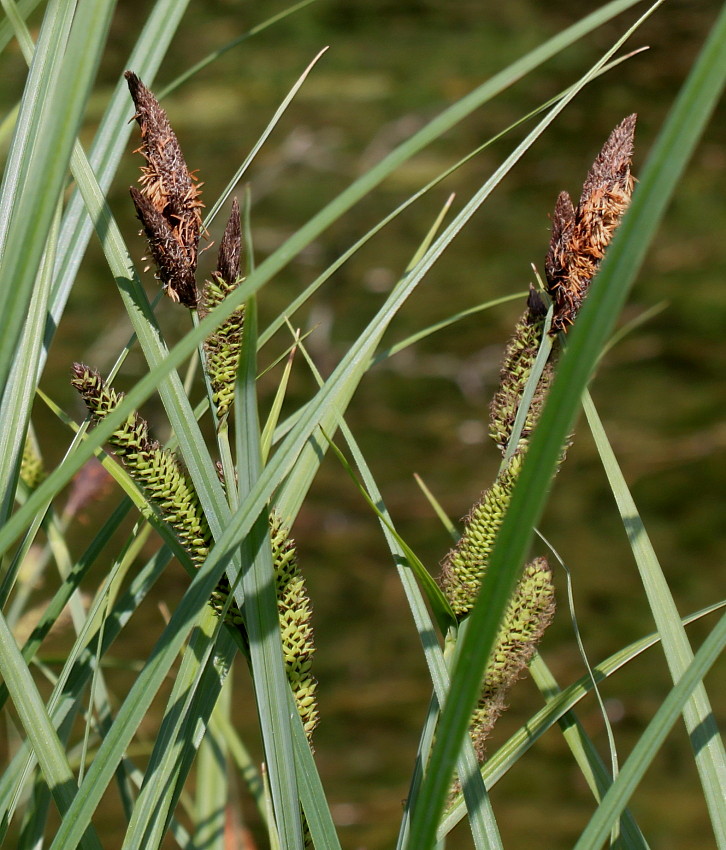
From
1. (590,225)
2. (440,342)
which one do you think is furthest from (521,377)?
(440,342)

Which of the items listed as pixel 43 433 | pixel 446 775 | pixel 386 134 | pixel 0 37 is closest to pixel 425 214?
pixel 386 134

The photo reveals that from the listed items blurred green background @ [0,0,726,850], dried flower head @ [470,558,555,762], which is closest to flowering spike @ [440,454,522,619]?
dried flower head @ [470,558,555,762]

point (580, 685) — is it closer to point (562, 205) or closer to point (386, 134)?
point (562, 205)

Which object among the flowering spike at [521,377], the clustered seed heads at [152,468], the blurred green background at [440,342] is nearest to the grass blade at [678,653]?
the flowering spike at [521,377]

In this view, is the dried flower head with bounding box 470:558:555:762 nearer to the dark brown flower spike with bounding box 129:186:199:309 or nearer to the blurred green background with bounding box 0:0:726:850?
the dark brown flower spike with bounding box 129:186:199:309

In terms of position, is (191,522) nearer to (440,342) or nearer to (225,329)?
(225,329)

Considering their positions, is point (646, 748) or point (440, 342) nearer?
point (646, 748)
